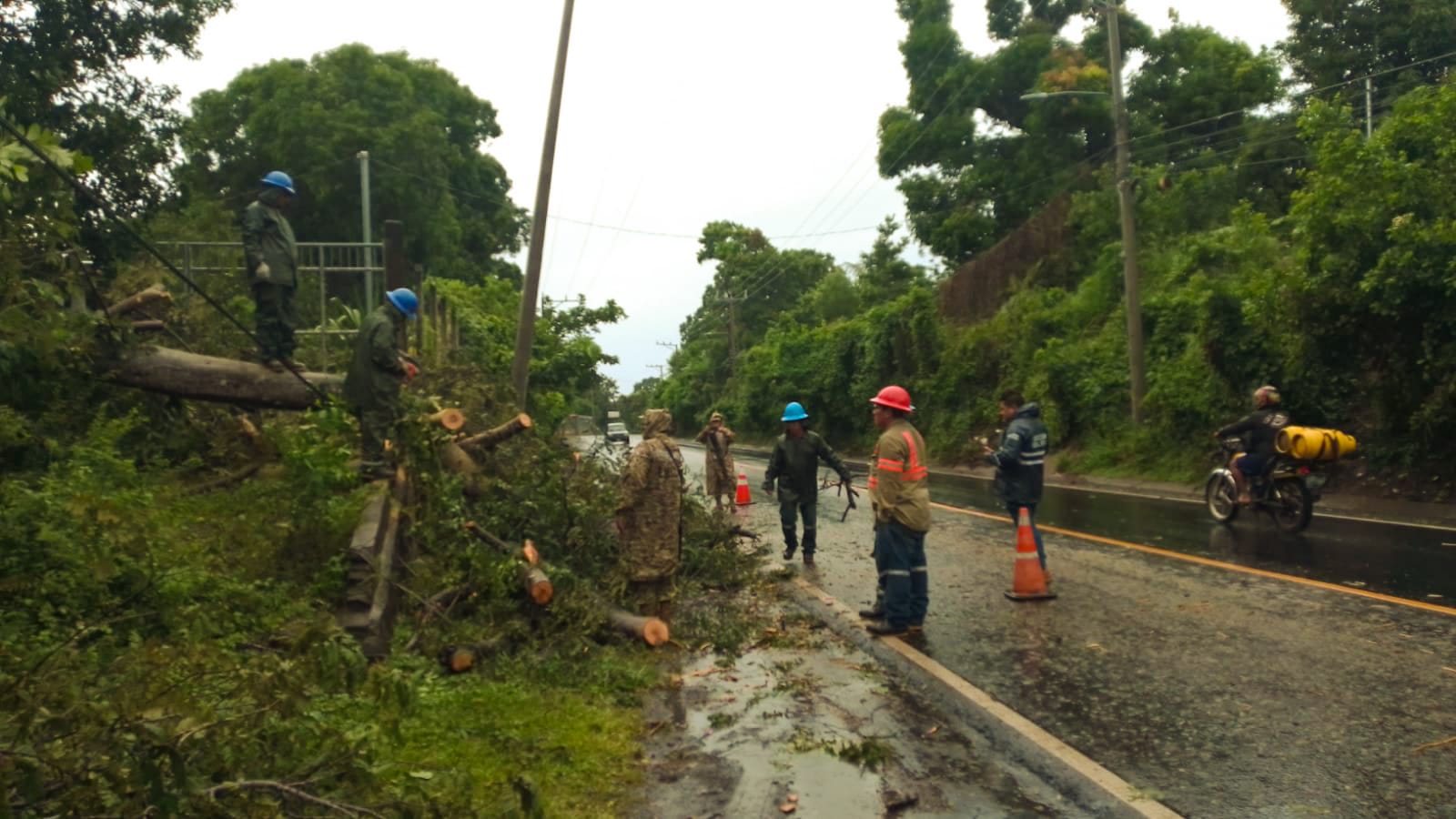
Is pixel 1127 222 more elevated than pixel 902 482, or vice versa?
pixel 1127 222

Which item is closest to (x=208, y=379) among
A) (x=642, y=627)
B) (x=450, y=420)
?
(x=450, y=420)

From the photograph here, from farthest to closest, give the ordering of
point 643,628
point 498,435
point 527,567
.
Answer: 1. point 498,435
2. point 527,567
3. point 643,628

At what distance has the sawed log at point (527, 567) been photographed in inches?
319

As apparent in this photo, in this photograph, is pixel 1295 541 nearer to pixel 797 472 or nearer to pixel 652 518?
pixel 797 472

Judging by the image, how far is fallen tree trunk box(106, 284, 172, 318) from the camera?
9867 millimetres

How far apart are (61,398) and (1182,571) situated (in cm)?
963

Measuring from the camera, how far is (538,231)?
18000mm

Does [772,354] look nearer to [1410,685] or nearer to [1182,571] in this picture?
[1182,571]

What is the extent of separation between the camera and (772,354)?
53.2 meters

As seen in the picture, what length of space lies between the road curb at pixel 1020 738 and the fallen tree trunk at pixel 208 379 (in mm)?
5293

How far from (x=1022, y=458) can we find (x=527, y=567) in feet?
14.2

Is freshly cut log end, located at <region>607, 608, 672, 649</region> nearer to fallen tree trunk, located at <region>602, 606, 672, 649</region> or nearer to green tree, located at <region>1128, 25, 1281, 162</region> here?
fallen tree trunk, located at <region>602, 606, 672, 649</region>

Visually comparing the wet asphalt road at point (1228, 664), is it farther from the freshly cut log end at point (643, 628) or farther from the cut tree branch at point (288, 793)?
the cut tree branch at point (288, 793)

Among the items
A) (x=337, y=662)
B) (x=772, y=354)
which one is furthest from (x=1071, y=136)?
(x=337, y=662)
